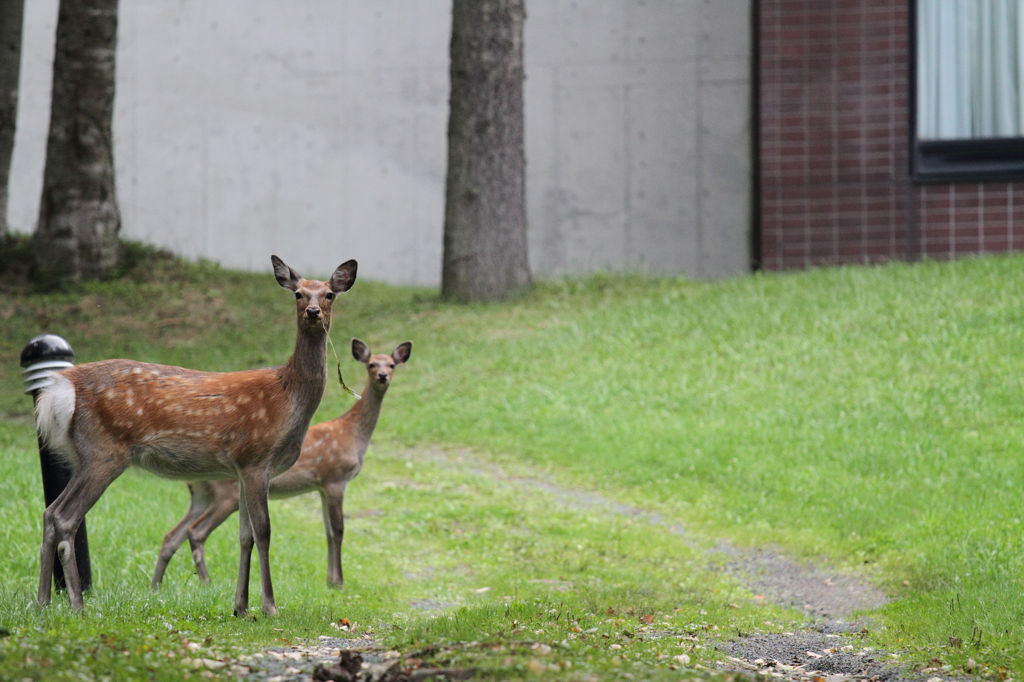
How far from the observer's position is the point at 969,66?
790 inches

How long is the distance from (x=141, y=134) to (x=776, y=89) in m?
10.2

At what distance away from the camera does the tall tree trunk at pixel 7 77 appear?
20.6 m

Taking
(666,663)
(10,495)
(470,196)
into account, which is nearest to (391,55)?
(470,196)

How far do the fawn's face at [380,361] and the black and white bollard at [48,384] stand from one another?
7.18 ft

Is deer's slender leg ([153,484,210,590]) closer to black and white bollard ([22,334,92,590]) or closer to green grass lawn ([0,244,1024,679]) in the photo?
green grass lawn ([0,244,1024,679])

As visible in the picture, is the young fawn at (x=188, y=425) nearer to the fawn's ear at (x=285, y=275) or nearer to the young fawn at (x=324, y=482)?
the fawn's ear at (x=285, y=275)

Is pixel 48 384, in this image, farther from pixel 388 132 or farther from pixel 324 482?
pixel 388 132

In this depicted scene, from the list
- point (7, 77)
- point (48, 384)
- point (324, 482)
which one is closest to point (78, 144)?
point (7, 77)

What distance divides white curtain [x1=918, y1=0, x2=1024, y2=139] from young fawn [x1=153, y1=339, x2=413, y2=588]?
1232 cm

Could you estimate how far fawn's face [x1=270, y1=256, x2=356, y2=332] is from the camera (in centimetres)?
766

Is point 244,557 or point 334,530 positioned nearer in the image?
point 244,557

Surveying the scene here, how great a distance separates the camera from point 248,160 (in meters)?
23.7

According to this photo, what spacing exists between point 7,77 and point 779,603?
15314mm

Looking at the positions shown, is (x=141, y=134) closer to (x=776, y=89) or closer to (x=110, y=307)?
(x=110, y=307)
